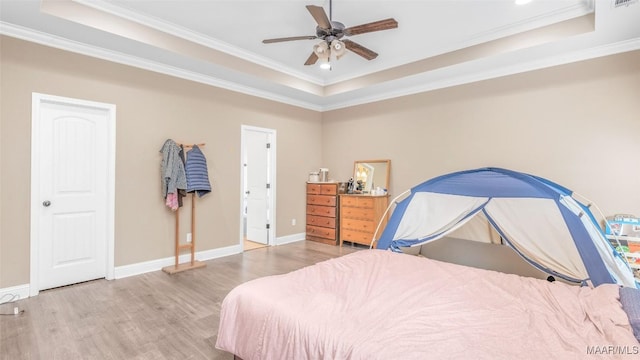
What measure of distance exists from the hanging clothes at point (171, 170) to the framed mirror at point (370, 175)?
9.64 feet

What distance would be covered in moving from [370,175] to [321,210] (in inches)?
44.1

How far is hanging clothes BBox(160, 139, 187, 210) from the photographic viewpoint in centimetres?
387

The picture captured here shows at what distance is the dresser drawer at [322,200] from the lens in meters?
5.48

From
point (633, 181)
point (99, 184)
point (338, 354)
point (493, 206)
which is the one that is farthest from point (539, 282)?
point (99, 184)

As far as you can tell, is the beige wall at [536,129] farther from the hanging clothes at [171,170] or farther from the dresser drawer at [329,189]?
the hanging clothes at [171,170]

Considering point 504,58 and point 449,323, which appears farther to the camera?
point 504,58

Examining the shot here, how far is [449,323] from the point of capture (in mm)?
1512

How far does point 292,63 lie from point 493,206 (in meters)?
3.39

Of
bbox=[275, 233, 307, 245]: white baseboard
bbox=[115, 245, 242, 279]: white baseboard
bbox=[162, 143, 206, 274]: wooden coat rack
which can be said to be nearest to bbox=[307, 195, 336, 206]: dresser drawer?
bbox=[275, 233, 307, 245]: white baseboard

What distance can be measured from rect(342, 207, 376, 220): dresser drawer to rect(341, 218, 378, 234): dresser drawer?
7 cm

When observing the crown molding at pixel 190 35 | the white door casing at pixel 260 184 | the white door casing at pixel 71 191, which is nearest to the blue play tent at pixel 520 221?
the white door casing at pixel 260 184

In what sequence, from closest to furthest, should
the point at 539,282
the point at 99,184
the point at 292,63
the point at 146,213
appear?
the point at 539,282 < the point at 99,184 < the point at 146,213 < the point at 292,63

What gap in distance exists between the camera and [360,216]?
16.7ft

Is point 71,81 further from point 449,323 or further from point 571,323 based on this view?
point 571,323
